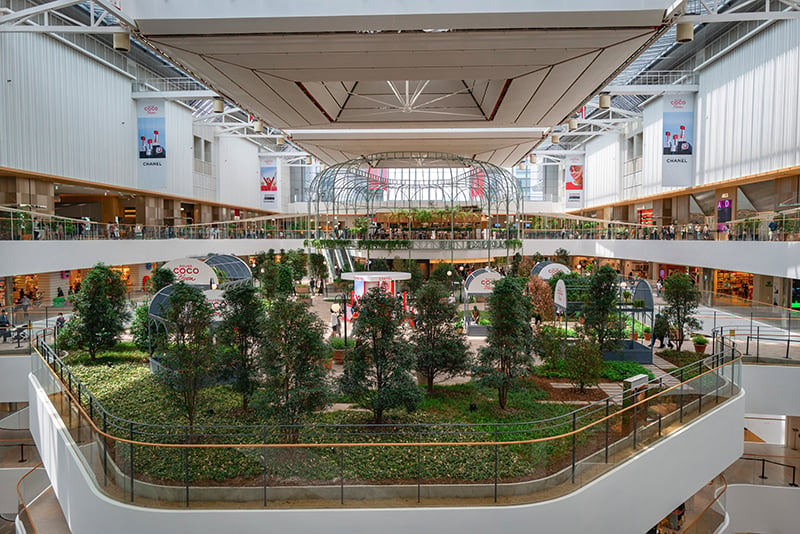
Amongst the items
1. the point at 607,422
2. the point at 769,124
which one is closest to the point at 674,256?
the point at 769,124

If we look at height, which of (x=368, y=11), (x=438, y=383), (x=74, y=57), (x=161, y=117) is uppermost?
(x=74, y=57)

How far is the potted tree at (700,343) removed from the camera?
18406mm

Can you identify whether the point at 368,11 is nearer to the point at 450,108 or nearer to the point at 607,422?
the point at 607,422

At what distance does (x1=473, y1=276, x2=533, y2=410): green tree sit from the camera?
1273 cm

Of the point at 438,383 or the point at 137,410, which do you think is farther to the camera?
the point at 438,383

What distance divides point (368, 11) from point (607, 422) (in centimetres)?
879

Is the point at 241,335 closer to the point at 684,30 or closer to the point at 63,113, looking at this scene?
the point at 684,30

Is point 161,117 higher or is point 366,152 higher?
point 161,117

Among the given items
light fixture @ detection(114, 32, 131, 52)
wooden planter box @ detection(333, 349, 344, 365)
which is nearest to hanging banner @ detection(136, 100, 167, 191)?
wooden planter box @ detection(333, 349, 344, 365)

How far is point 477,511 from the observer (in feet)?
28.0

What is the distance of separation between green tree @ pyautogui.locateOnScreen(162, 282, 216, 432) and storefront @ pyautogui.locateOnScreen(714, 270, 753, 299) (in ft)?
99.0

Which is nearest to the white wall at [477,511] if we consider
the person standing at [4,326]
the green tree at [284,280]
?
the person standing at [4,326]

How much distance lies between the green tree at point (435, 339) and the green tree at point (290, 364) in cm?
397

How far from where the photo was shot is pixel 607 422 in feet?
31.1
